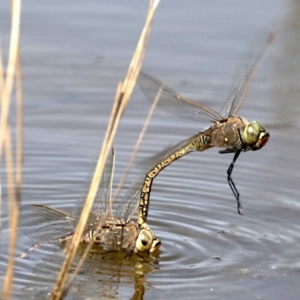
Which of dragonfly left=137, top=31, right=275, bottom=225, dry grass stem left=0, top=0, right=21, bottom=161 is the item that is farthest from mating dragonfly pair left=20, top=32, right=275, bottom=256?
dry grass stem left=0, top=0, right=21, bottom=161

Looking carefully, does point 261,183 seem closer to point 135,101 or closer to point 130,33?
point 135,101

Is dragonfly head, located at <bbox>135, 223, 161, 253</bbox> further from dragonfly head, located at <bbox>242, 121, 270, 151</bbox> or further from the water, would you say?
dragonfly head, located at <bbox>242, 121, 270, 151</bbox>

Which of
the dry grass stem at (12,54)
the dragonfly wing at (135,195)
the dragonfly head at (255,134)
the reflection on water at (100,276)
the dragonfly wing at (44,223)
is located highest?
the dry grass stem at (12,54)

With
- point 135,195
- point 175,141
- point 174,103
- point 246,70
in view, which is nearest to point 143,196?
point 135,195

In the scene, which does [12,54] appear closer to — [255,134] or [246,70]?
[255,134]

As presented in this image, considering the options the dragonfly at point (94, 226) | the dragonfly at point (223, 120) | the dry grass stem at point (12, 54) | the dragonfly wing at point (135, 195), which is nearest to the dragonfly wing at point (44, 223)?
the dragonfly at point (94, 226)

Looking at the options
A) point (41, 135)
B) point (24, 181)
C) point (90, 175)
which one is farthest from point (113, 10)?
point (90, 175)

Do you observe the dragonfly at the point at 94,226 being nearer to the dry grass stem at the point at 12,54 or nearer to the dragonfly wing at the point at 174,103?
the dragonfly wing at the point at 174,103

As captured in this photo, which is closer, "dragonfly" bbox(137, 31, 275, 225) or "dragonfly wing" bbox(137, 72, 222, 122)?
"dragonfly" bbox(137, 31, 275, 225)
